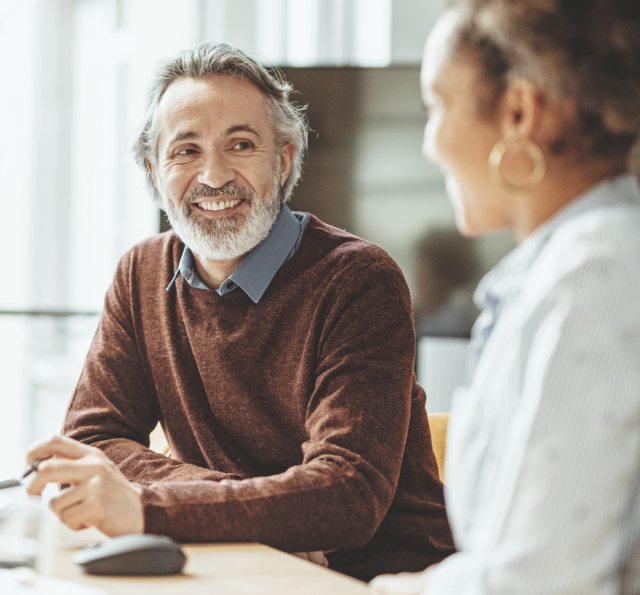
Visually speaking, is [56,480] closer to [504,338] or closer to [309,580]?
[309,580]

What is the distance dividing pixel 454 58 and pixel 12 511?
76 cm

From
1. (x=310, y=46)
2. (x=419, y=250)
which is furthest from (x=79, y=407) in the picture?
(x=310, y=46)

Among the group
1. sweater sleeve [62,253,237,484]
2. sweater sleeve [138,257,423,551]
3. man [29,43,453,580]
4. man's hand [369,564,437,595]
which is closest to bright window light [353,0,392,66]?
man [29,43,453,580]

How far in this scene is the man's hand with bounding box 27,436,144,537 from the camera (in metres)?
0.94

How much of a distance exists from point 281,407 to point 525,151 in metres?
0.80

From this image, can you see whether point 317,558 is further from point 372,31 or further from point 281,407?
point 372,31

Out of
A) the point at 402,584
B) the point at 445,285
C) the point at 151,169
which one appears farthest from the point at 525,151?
the point at 445,285

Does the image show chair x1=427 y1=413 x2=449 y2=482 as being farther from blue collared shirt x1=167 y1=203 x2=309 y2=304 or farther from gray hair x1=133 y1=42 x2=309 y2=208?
gray hair x1=133 y1=42 x2=309 y2=208

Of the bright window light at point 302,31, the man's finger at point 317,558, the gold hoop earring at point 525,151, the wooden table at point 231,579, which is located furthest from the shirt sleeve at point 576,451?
the bright window light at point 302,31

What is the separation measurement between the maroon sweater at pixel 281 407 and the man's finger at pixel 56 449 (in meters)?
0.11

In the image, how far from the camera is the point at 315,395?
1236mm

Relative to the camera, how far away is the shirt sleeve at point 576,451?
570mm

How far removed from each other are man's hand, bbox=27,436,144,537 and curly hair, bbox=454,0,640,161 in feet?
2.21

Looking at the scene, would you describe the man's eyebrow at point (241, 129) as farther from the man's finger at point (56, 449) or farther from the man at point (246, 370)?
the man's finger at point (56, 449)
